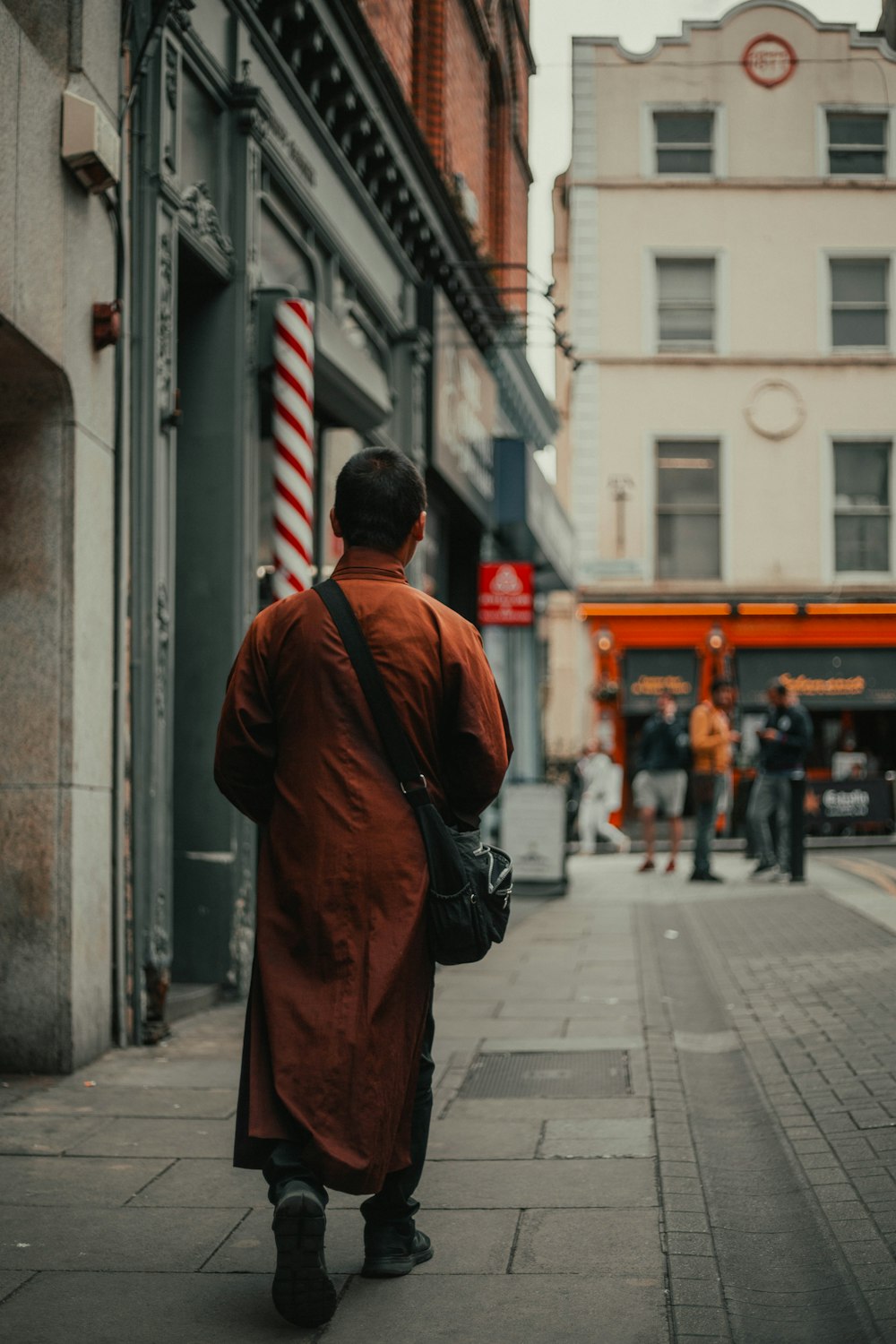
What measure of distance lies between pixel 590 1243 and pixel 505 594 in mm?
11813

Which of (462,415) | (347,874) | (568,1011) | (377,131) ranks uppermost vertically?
(377,131)

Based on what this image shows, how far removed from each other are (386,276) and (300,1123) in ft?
32.9

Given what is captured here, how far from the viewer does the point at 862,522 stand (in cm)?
2920

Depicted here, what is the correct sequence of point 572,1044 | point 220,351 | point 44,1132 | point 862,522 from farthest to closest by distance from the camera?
point 862,522 < point 220,351 < point 572,1044 < point 44,1132

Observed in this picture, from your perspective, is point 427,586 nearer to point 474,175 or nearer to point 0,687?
point 474,175

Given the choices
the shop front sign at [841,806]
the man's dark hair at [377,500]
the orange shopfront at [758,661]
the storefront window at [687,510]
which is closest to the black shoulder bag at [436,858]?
the man's dark hair at [377,500]

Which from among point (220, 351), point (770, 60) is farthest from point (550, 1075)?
point (770, 60)

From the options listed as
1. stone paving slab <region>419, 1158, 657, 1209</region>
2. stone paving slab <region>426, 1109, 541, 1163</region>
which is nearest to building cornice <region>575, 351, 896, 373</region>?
stone paving slab <region>426, 1109, 541, 1163</region>

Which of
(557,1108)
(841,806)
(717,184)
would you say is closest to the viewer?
(557,1108)

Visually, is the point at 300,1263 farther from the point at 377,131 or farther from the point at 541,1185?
the point at 377,131

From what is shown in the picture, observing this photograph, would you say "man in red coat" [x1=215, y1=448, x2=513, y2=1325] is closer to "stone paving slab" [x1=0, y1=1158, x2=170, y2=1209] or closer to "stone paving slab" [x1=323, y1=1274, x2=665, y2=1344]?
"stone paving slab" [x1=323, y1=1274, x2=665, y2=1344]

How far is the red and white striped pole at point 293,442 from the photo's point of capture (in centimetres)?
897

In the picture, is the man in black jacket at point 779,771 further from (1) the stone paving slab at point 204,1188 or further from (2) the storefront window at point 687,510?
(2) the storefront window at point 687,510

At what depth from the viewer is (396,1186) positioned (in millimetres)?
3943
